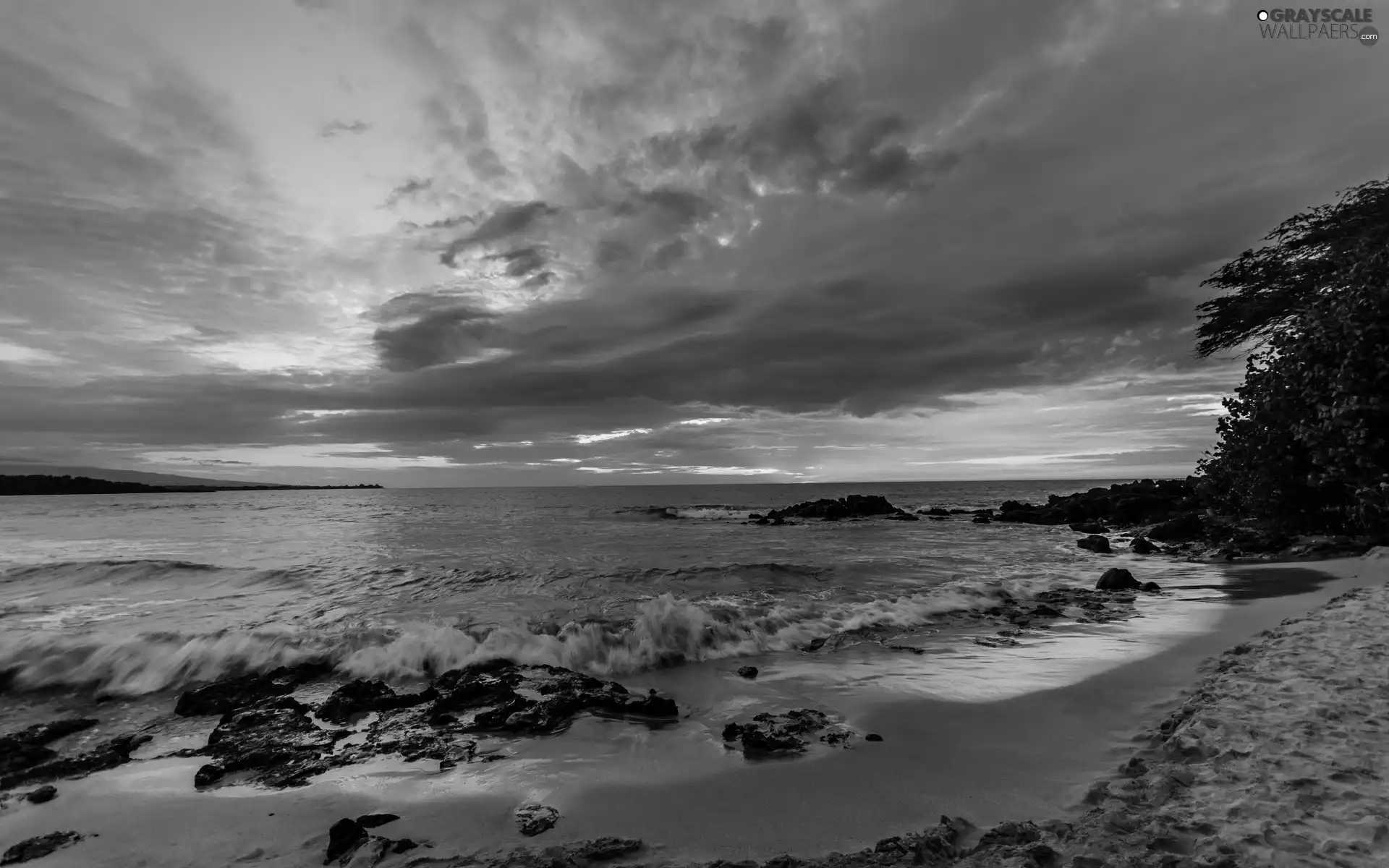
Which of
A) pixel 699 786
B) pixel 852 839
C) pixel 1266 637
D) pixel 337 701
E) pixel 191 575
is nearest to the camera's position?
pixel 852 839

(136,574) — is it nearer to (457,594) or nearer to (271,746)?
(457,594)

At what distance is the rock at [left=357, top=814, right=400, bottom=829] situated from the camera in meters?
4.06

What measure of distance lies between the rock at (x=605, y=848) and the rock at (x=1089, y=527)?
3343 centimetres

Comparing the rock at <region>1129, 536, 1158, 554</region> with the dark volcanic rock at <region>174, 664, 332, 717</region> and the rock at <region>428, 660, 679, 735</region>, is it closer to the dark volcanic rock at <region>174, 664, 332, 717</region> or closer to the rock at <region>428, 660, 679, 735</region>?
the rock at <region>428, 660, 679, 735</region>

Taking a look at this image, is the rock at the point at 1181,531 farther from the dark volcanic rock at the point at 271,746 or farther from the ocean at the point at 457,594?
the dark volcanic rock at the point at 271,746

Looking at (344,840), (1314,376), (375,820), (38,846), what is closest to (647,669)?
(375,820)

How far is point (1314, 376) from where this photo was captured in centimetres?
1361

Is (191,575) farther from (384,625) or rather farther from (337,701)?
(337,701)

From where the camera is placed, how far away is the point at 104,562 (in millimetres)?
18625

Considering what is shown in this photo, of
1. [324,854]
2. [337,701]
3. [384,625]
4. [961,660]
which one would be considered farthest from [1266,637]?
[384,625]

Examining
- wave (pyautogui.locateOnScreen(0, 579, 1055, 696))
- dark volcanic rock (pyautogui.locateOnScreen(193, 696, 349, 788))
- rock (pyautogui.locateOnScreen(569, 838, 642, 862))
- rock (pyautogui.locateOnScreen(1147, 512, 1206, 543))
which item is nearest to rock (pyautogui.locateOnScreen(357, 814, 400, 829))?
dark volcanic rock (pyautogui.locateOnScreen(193, 696, 349, 788))

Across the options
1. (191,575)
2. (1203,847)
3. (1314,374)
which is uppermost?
(1314,374)

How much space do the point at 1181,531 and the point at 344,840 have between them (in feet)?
97.4

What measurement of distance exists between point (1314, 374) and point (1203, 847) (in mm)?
16413
